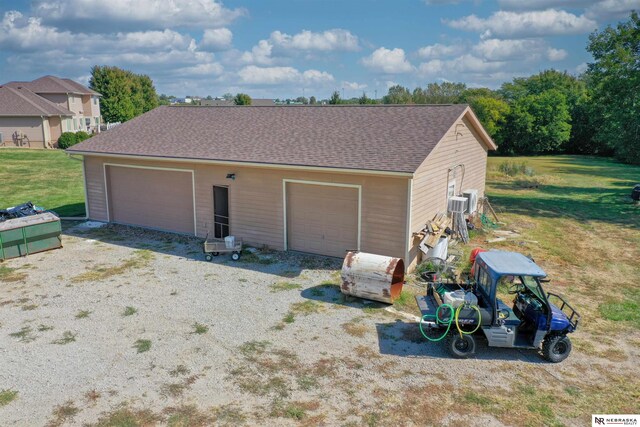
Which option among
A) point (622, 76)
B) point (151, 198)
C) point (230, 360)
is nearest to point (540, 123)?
point (622, 76)

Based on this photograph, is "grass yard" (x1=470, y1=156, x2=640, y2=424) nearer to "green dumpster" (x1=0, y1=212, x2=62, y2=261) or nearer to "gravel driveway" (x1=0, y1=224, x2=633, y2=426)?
"gravel driveway" (x1=0, y1=224, x2=633, y2=426)

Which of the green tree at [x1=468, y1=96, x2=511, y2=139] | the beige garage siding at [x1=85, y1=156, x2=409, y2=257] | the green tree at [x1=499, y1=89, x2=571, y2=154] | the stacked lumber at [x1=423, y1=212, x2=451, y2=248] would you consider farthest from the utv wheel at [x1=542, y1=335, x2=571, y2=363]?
the green tree at [x1=499, y1=89, x2=571, y2=154]

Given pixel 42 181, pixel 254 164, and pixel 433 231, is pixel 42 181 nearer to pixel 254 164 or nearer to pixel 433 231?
pixel 254 164

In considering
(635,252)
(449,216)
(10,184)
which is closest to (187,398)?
(449,216)

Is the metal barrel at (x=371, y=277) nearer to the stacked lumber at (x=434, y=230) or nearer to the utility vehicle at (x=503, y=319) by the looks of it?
the utility vehicle at (x=503, y=319)

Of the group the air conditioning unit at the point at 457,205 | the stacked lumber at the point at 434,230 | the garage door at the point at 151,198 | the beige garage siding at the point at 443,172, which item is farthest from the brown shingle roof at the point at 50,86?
the stacked lumber at the point at 434,230

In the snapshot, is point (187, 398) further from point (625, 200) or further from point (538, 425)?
point (625, 200)
